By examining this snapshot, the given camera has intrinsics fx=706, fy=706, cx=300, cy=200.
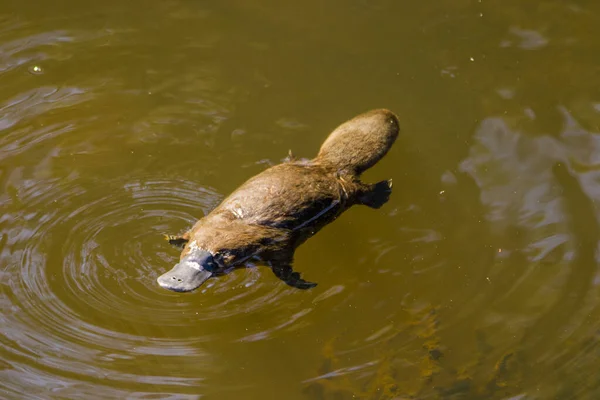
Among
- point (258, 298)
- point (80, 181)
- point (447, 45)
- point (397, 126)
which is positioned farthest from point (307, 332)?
point (447, 45)

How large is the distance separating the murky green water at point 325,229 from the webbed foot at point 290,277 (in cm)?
24

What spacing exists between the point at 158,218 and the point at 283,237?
986mm

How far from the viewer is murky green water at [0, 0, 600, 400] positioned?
3592 millimetres

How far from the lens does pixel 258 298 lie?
380cm

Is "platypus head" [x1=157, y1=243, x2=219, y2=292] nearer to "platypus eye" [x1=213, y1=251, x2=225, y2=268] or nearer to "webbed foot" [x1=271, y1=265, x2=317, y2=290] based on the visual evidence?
"platypus eye" [x1=213, y1=251, x2=225, y2=268]

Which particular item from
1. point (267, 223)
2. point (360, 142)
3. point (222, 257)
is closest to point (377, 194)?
point (360, 142)

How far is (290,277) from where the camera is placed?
3598 mm

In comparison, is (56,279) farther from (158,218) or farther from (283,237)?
(283,237)

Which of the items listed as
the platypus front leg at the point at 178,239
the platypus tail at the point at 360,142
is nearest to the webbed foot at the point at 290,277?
the platypus front leg at the point at 178,239

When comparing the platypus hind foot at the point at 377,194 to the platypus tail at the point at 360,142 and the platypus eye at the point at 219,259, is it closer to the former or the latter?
the platypus tail at the point at 360,142

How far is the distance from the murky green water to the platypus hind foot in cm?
16

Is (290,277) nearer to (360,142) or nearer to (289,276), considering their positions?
(289,276)

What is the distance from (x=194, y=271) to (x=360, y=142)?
1.24m

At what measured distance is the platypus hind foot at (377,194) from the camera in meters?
4.02
